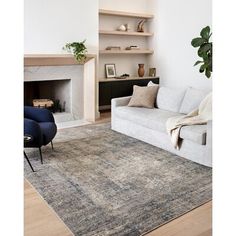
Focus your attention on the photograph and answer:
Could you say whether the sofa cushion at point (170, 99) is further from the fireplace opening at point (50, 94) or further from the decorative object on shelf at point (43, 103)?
the decorative object on shelf at point (43, 103)

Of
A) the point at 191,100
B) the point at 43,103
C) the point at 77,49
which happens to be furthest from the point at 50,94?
the point at 191,100

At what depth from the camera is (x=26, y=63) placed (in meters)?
5.31

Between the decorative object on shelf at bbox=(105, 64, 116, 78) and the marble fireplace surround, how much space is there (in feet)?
2.55

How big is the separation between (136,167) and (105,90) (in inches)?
120

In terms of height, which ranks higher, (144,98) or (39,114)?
(144,98)

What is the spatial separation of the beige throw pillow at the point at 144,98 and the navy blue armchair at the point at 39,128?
1.55 meters

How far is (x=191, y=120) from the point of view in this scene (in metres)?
3.98

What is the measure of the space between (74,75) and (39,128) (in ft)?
8.38

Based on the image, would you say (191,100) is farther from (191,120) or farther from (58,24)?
A: (58,24)

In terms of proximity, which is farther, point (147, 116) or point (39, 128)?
point (147, 116)

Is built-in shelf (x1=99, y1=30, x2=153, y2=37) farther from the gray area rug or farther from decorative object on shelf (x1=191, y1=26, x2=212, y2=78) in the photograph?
the gray area rug
